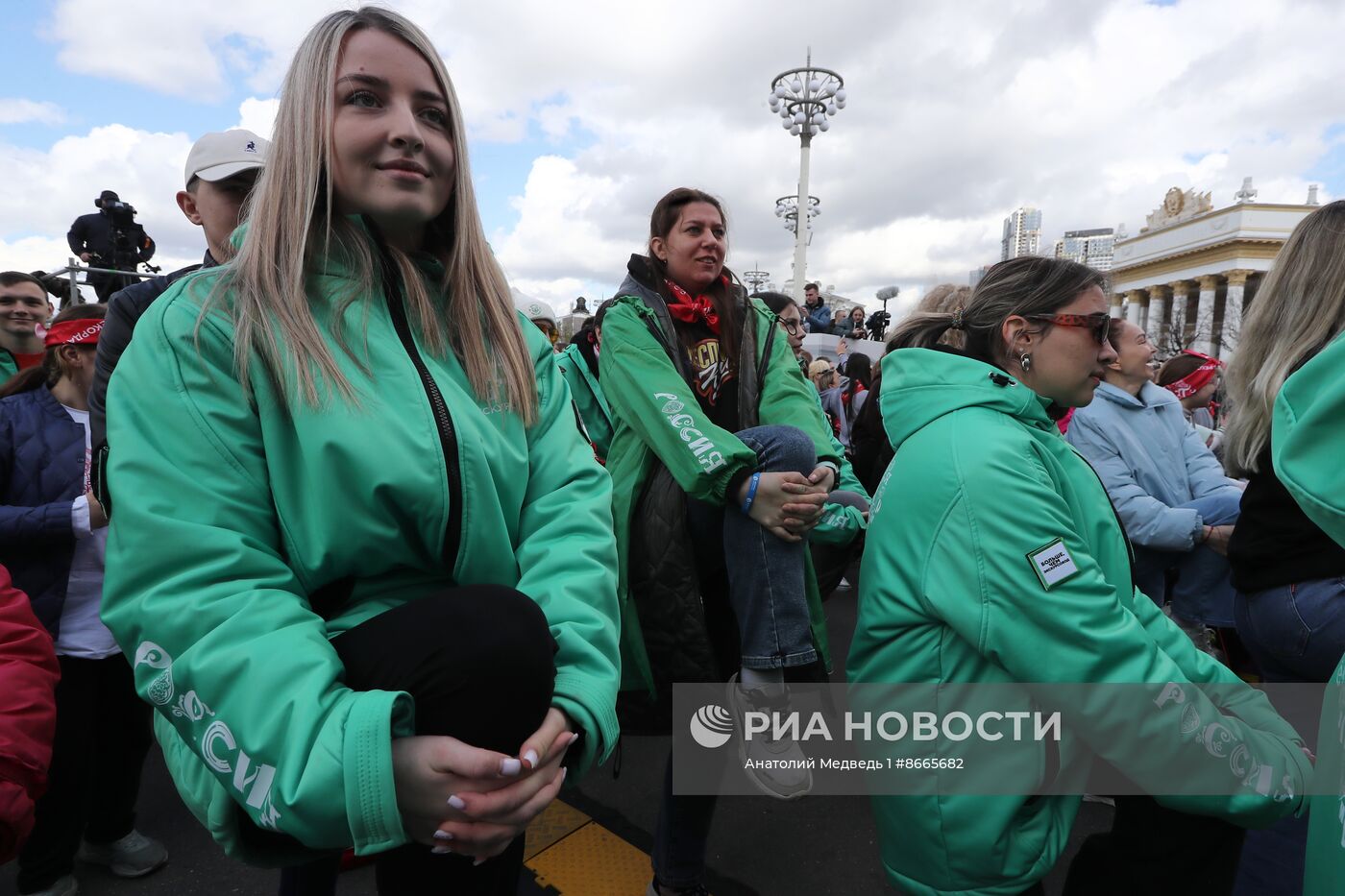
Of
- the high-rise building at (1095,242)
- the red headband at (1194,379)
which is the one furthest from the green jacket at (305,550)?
the high-rise building at (1095,242)

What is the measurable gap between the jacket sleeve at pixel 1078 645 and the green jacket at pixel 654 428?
2.11ft

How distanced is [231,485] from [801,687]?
162 cm

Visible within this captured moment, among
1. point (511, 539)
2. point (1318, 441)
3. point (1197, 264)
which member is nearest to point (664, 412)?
point (511, 539)

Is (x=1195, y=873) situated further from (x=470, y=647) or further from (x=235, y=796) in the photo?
(x=235, y=796)

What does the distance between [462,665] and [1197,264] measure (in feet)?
212

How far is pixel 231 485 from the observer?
3.57ft

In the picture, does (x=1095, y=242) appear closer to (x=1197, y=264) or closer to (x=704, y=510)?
(x=1197, y=264)

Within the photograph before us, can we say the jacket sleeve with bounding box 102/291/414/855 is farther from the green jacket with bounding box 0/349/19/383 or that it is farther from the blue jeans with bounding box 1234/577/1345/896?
the green jacket with bounding box 0/349/19/383

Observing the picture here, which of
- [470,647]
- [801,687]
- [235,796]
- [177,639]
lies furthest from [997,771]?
[177,639]

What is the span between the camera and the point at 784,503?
195cm

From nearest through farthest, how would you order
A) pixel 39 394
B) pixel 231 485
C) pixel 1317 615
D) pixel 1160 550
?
pixel 231 485 < pixel 1317 615 < pixel 39 394 < pixel 1160 550

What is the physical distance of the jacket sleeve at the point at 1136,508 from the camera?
2928mm

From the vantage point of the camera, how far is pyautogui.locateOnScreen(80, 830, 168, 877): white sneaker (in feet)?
7.93

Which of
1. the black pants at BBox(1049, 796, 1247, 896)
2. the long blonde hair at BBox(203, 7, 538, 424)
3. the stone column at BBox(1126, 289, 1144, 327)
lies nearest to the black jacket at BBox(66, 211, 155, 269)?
the long blonde hair at BBox(203, 7, 538, 424)
